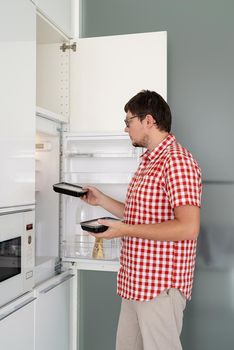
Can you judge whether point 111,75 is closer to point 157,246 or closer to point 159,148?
point 159,148

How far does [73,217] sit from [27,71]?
0.77m

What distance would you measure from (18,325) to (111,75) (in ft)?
3.88

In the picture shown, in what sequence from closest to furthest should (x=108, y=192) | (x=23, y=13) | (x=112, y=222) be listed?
(x=112, y=222), (x=23, y=13), (x=108, y=192)

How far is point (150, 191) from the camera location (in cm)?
146

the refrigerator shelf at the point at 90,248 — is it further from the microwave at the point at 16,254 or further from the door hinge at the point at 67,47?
the door hinge at the point at 67,47

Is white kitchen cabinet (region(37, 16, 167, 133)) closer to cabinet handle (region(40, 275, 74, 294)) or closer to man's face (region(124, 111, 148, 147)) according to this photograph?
man's face (region(124, 111, 148, 147))

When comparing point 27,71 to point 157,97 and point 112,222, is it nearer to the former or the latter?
point 157,97

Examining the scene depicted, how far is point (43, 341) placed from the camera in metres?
1.78

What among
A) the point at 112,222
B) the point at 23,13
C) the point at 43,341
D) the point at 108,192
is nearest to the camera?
the point at 112,222

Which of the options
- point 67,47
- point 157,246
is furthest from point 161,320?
point 67,47

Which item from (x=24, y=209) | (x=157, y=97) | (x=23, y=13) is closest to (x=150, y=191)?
(x=157, y=97)

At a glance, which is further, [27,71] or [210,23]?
[210,23]

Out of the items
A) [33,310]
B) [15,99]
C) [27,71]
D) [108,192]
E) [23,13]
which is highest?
[23,13]

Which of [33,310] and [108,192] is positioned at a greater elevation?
[108,192]
